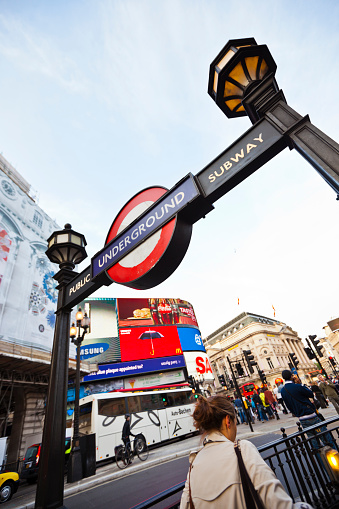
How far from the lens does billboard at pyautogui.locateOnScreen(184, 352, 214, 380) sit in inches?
1287

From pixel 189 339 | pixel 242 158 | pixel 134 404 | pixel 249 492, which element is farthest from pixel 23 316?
pixel 189 339

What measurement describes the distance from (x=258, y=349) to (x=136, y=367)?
36144 millimetres

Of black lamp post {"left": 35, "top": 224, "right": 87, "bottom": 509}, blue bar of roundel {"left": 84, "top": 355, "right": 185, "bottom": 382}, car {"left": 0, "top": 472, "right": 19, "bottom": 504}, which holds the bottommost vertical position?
car {"left": 0, "top": 472, "right": 19, "bottom": 504}

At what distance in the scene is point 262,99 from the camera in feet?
7.72

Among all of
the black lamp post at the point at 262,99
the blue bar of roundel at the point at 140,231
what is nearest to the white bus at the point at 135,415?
the blue bar of roundel at the point at 140,231

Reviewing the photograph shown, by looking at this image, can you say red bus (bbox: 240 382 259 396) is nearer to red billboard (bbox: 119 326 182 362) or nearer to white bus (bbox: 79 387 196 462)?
red billboard (bbox: 119 326 182 362)

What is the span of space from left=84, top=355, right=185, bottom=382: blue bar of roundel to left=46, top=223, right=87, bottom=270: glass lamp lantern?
26680 mm

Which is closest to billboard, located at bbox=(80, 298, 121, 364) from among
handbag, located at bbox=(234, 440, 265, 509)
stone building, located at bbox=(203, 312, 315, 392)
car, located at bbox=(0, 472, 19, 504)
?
car, located at bbox=(0, 472, 19, 504)

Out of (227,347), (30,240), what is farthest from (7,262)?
(227,347)

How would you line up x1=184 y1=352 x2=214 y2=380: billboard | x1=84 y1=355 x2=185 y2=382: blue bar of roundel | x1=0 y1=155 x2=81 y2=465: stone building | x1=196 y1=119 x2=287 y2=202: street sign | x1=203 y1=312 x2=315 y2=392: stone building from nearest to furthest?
x1=196 y1=119 x2=287 y2=202: street sign → x1=0 y1=155 x2=81 y2=465: stone building → x1=84 y1=355 x2=185 y2=382: blue bar of roundel → x1=184 y1=352 x2=214 y2=380: billboard → x1=203 y1=312 x2=315 y2=392: stone building

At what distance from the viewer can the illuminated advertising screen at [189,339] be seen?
34.3 metres

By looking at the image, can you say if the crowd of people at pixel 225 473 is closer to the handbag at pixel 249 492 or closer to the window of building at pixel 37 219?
the handbag at pixel 249 492

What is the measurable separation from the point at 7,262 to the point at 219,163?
669 inches

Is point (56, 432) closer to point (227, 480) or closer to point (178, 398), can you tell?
point (227, 480)
